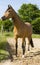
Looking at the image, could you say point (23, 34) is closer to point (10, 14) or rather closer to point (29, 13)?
point (10, 14)

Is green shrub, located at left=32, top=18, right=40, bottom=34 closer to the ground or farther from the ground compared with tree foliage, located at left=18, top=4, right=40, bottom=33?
closer to the ground

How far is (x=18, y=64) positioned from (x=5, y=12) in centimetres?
198

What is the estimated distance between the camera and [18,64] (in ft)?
26.0

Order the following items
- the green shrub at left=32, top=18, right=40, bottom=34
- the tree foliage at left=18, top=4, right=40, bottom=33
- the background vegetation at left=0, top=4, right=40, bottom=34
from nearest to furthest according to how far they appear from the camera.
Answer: the green shrub at left=32, top=18, right=40, bottom=34 → the background vegetation at left=0, top=4, right=40, bottom=34 → the tree foliage at left=18, top=4, right=40, bottom=33

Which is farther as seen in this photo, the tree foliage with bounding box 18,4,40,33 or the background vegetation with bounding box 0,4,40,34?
the tree foliage with bounding box 18,4,40,33

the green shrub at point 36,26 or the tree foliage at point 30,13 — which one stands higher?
the tree foliage at point 30,13

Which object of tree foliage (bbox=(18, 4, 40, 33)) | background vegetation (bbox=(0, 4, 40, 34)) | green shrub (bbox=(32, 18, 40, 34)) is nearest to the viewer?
green shrub (bbox=(32, 18, 40, 34))

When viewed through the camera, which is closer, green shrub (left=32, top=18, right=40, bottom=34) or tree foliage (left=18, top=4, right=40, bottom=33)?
green shrub (left=32, top=18, right=40, bottom=34)

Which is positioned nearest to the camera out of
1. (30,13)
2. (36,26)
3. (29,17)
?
(36,26)

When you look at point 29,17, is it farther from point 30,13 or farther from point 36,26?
point 36,26

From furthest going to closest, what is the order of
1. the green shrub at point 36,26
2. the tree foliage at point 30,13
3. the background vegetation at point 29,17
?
the tree foliage at point 30,13, the background vegetation at point 29,17, the green shrub at point 36,26

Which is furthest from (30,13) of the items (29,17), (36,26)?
(36,26)

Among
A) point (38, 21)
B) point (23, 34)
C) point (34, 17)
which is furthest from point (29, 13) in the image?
point (23, 34)

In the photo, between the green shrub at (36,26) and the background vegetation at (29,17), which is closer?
the green shrub at (36,26)
